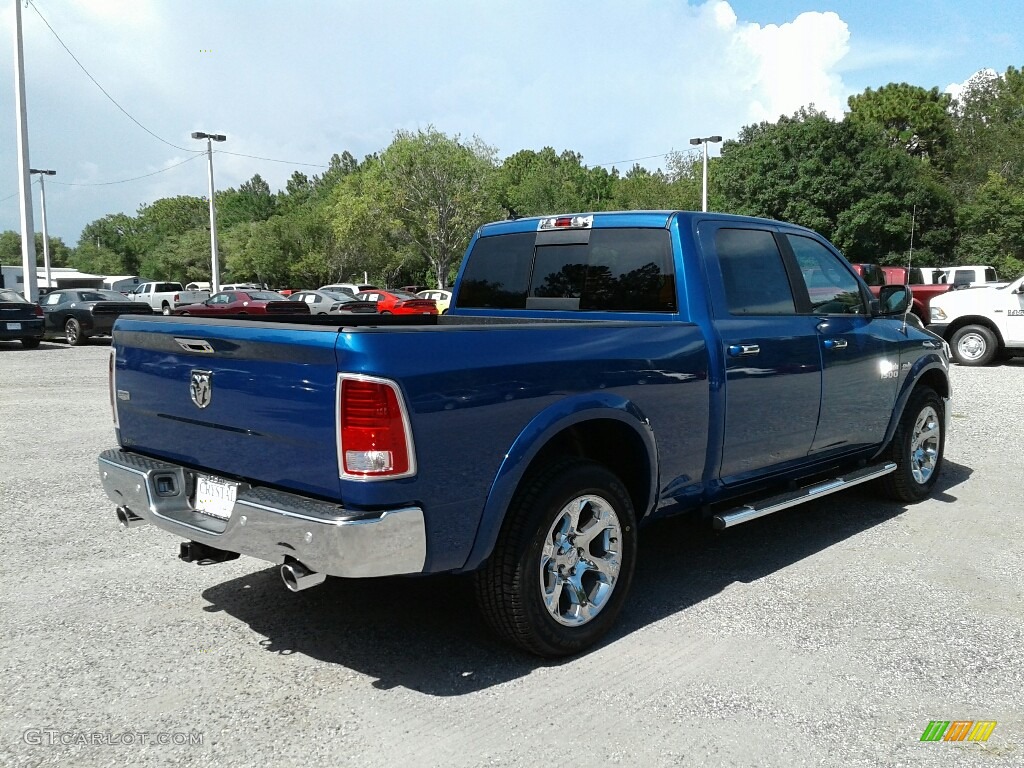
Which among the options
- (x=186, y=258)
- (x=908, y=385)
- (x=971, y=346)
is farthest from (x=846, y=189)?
(x=186, y=258)

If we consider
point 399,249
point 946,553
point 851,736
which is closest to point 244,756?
point 851,736

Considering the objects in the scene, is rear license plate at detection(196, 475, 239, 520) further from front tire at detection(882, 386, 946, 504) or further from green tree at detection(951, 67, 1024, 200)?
green tree at detection(951, 67, 1024, 200)

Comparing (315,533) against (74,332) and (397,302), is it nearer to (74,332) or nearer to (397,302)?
(74,332)

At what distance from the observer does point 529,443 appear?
3430 mm

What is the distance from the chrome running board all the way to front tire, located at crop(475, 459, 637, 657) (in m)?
0.66

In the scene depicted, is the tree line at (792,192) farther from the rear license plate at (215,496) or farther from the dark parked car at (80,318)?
the rear license plate at (215,496)

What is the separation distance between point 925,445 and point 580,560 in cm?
381

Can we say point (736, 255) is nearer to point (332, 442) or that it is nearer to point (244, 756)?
point (332, 442)

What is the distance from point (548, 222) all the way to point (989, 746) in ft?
10.7

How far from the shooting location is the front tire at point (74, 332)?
869 inches

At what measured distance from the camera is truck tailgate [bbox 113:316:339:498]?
3074 millimetres

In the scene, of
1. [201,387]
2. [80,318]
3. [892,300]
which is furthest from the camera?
[80,318]

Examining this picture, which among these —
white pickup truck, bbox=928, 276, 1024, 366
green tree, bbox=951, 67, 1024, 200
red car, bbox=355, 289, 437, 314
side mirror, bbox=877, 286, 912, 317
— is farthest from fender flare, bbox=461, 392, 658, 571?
green tree, bbox=951, 67, 1024, 200

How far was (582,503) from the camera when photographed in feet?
12.2
